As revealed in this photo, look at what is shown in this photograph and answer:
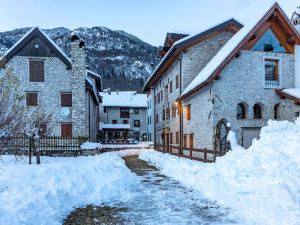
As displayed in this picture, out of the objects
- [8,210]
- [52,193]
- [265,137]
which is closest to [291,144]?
[265,137]

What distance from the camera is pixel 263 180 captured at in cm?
817

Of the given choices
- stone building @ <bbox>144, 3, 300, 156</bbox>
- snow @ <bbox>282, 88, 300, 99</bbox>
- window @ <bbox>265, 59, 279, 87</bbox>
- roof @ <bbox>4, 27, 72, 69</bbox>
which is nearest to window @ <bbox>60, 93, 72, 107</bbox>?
roof @ <bbox>4, 27, 72, 69</bbox>

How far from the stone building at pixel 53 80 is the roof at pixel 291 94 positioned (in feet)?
53.8

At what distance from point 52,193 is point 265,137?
24.5 ft

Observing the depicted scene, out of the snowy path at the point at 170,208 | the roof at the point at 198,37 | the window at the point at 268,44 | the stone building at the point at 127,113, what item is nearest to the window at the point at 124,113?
the stone building at the point at 127,113

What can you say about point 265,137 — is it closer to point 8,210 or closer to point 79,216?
point 79,216

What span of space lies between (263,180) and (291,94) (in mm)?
11697

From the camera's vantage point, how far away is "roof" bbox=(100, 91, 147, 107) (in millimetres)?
65812

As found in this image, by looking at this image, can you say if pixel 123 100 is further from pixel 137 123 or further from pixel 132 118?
pixel 137 123

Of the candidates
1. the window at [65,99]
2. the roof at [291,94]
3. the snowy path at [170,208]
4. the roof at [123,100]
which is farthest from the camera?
the roof at [123,100]

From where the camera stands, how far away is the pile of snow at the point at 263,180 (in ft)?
22.6

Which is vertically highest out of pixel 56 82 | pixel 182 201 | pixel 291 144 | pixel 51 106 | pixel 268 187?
pixel 56 82

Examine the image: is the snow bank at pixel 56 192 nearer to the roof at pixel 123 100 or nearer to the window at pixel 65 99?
the window at pixel 65 99

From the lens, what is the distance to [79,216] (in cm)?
735
